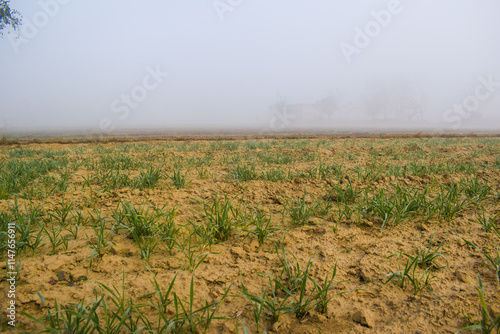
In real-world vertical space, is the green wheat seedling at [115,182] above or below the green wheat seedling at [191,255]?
above

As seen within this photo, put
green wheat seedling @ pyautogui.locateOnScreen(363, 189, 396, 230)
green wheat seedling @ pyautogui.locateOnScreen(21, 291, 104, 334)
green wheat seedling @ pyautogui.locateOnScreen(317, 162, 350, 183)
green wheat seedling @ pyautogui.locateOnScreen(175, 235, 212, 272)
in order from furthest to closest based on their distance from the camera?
green wheat seedling @ pyautogui.locateOnScreen(317, 162, 350, 183) → green wheat seedling @ pyautogui.locateOnScreen(363, 189, 396, 230) → green wheat seedling @ pyautogui.locateOnScreen(175, 235, 212, 272) → green wheat seedling @ pyautogui.locateOnScreen(21, 291, 104, 334)

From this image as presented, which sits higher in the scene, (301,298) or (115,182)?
(115,182)

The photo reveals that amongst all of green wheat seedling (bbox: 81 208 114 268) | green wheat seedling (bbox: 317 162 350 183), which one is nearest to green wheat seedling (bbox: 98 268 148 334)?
green wheat seedling (bbox: 81 208 114 268)

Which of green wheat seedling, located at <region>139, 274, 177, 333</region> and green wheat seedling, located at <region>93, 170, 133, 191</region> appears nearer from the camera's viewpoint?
green wheat seedling, located at <region>139, 274, 177, 333</region>

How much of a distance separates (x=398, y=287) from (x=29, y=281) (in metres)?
2.47

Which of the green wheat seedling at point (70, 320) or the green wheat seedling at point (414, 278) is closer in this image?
the green wheat seedling at point (70, 320)

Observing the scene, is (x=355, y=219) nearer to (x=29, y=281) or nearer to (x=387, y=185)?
(x=387, y=185)

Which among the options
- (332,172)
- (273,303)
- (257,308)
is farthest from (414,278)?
(332,172)

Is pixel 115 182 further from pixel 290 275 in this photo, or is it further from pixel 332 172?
pixel 332 172

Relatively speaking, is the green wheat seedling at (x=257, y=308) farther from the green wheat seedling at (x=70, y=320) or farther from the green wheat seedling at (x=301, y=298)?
the green wheat seedling at (x=70, y=320)

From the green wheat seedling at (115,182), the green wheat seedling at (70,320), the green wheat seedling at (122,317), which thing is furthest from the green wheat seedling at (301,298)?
the green wheat seedling at (115,182)

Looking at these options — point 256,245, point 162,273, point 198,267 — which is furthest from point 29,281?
point 256,245

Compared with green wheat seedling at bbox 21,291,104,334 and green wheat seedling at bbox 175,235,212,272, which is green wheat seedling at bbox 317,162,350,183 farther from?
green wheat seedling at bbox 21,291,104,334

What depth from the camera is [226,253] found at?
2.08 meters
